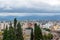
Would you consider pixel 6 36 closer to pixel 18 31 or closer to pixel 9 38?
pixel 9 38

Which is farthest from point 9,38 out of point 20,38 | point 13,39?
point 20,38

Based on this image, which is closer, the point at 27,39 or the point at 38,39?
the point at 38,39

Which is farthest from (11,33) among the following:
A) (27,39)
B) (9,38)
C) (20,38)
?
(27,39)

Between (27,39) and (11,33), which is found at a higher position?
(11,33)

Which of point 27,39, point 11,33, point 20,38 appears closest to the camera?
point 11,33

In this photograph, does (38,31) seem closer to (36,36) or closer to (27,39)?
(36,36)

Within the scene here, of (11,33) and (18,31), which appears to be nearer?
(11,33)

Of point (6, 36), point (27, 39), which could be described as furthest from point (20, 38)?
point (27, 39)

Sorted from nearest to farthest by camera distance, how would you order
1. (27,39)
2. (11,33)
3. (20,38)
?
(11,33), (20,38), (27,39)
